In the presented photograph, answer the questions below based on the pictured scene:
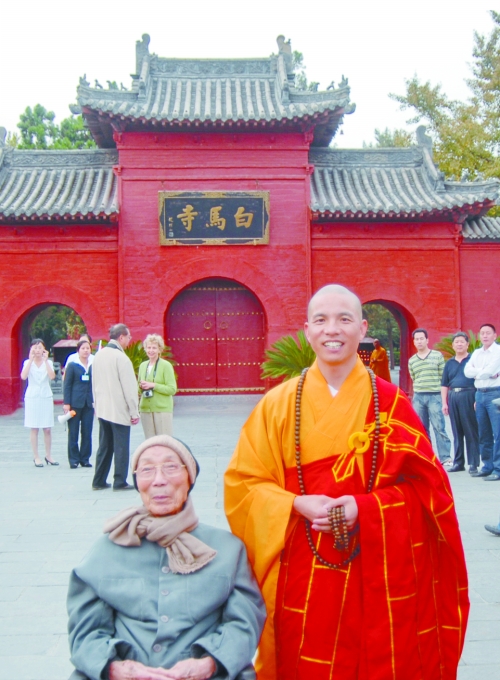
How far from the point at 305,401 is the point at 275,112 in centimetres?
1348

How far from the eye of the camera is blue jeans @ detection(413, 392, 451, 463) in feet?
28.7

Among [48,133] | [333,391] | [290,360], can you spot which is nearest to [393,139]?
[48,133]

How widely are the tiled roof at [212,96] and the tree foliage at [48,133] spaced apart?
1358 centimetres

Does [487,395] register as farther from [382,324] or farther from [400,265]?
[382,324]

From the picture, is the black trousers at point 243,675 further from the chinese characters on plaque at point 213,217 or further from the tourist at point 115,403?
the chinese characters on plaque at point 213,217

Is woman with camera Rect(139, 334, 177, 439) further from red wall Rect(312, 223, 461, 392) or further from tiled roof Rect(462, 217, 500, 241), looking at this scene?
tiled roof Rect(462, 217, 500, 241)

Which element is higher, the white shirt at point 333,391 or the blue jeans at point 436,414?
the white shirt at point 333,391

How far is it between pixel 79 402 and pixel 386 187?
955 cm

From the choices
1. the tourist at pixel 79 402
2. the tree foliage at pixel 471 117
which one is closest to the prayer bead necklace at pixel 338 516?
the tourist at pixel 79 402

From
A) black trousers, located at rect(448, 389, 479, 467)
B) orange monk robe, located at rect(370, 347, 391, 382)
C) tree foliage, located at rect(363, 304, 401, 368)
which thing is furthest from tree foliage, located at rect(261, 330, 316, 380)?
tree foliage, located at rect(363, 304, 401, 368)

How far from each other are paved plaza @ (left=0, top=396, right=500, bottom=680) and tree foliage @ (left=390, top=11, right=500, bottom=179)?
569 inches

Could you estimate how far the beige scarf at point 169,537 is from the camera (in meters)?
2.52

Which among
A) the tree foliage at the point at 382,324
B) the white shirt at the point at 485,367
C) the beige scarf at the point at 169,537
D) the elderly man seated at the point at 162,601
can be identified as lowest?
the elderly man seated at the point at 162,601

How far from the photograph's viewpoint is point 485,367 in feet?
26.3
